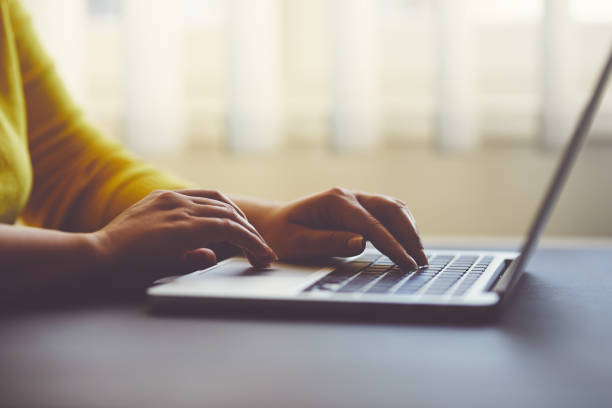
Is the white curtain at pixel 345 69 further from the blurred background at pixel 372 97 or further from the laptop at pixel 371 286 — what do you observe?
the laptop at pixel 371 286

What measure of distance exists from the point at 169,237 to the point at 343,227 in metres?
0.18

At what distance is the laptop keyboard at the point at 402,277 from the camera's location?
51cm

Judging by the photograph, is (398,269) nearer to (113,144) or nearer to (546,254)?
(546,254)

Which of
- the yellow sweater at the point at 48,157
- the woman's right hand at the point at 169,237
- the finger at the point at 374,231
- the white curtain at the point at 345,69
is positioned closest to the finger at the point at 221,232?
the woman's right hand at the point at 169,237

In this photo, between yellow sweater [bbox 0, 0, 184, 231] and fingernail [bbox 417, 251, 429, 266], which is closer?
fingernail [bbox 417, 251, 429, 266]

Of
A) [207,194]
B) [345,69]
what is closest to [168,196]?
[207,194]

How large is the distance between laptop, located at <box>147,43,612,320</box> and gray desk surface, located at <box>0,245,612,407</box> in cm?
2

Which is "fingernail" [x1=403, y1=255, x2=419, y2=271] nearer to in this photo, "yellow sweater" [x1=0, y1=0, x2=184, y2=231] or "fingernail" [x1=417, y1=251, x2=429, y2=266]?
"fingernail" [x1=417, y1=251, x2=429, y2=266]

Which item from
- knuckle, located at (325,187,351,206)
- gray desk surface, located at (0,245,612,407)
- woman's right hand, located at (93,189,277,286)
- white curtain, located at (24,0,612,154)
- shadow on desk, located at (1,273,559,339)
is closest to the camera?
gray desk surface, located at (0,245,612,407)

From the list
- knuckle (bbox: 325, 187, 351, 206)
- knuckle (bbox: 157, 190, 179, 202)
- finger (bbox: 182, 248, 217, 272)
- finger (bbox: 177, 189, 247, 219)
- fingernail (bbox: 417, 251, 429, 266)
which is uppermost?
knuckle (bbox: 157, 190, 179, 202)

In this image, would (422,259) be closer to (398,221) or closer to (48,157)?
(398,221)

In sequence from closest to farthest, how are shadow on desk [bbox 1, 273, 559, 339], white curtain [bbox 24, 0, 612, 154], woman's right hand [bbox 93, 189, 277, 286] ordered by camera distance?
shadow on desk [bbox 1, 273, 559, 339] < woman's right hand [bbox 93, 189, 277, 286] < white curtain [bbox 24, 0, 612, 154]

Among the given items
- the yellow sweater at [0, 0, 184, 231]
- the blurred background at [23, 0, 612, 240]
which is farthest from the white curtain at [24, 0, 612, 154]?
the yellow sweater at [0, 0, 184, 231]

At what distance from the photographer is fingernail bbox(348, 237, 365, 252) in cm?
63
